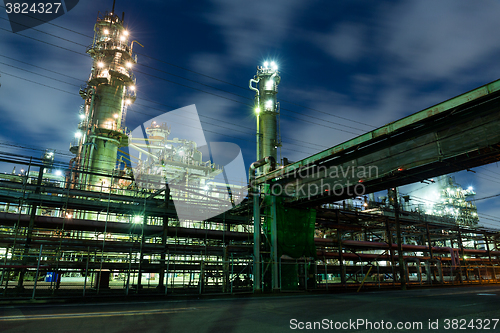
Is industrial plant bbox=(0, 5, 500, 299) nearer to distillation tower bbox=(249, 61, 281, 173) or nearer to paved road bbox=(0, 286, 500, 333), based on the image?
distillation tower bbox=(249, 61, 281, 173)

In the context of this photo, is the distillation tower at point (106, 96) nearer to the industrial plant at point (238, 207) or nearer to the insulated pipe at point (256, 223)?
the industrial plant at point (238, 207)

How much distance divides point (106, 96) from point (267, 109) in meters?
19.1

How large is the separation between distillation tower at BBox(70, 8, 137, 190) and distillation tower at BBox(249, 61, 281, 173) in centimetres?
1612

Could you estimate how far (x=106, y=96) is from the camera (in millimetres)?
33844

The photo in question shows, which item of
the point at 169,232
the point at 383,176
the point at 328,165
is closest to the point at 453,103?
the point at 383,176

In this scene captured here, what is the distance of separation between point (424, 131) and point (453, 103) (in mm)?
1508

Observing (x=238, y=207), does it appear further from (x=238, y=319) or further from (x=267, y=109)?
(x=267, y=109)

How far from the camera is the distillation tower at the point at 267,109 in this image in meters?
37.1

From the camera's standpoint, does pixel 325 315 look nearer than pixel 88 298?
Yes

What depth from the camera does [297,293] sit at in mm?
17172

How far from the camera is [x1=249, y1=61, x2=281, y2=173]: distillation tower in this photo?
37062 millimetres

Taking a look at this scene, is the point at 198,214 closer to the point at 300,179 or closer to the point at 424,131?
the point at 300,179

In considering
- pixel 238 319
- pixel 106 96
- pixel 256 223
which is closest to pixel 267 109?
pixel 106 96

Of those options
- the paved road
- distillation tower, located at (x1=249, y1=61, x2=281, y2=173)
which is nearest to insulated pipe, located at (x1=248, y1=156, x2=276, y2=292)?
the paved road
